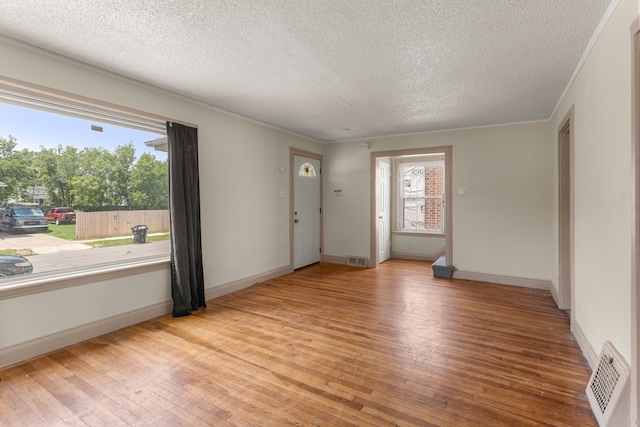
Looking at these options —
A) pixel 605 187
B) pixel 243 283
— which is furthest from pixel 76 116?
pixel 605 187

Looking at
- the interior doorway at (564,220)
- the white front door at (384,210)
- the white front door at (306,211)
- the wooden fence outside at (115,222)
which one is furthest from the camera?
the white front door at (384,210)

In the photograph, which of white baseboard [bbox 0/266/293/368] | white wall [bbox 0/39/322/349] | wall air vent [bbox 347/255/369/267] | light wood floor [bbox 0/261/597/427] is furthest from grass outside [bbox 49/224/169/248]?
wall air vent [bbox 347/255/369/267]

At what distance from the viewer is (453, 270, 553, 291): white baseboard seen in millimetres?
4590

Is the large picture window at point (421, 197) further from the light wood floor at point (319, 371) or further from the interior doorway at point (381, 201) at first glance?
the light wood floor at point (319, 371)

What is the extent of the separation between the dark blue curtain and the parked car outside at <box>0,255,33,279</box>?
1.21 metres

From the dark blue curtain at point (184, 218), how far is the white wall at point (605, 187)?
12.4 ft

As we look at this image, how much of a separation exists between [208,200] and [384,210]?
12.7ft

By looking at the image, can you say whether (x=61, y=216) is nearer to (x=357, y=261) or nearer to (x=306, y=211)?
(x=306, y=211)

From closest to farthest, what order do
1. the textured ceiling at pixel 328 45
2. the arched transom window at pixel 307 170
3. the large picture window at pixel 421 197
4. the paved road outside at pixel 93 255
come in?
the textured ceiling at pixel 328 45 < the paved road outside at pixel 93 255 < the arched transom window at pixel 307 170 < the large picture window at pixel 421 197

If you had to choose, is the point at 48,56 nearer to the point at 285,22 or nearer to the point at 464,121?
the point at 285,22

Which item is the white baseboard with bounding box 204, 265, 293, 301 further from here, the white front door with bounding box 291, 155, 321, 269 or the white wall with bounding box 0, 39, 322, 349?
the white front door with bounding box 291, 155, 321, 269

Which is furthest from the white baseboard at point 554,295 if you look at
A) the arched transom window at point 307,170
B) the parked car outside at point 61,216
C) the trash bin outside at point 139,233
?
the parked car outside at point 61,216

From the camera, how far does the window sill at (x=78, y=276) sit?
2.48m

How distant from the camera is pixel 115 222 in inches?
128
